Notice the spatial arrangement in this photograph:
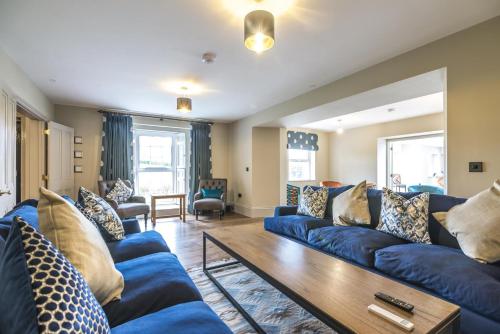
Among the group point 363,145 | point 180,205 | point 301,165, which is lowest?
point 180,205

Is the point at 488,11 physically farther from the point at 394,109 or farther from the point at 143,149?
the point at 143,149

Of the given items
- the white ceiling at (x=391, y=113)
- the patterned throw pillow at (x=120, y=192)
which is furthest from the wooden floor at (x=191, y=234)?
the white ceiling at (x=391, y=113)

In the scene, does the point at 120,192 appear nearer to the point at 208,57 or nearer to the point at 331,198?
the point at 208,57

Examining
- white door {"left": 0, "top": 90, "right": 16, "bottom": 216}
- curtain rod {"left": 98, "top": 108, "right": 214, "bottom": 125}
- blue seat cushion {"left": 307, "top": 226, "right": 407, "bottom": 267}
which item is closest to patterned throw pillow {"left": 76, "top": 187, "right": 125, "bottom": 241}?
white door {"left": 0, "top": 90, "right": 16, "bottom": 216}

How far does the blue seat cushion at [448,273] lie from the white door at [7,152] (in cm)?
355

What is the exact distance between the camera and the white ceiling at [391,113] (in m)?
4.41

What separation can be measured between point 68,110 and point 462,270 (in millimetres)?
6059

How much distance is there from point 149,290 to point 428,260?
178cm

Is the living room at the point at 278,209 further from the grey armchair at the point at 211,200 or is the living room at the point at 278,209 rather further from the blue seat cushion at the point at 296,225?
the grey armchair at the point at 211,200

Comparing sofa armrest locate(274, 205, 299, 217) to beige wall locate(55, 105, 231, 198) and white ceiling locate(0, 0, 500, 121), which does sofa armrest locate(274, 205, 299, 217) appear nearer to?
white ceiling locate(0, 0, 500, 121)

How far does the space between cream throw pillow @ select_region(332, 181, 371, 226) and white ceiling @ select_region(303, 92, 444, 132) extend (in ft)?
8.14

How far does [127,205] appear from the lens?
4.35m

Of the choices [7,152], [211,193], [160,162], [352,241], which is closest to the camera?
[352,241]

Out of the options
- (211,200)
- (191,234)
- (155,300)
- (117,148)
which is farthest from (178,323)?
(117,148)
